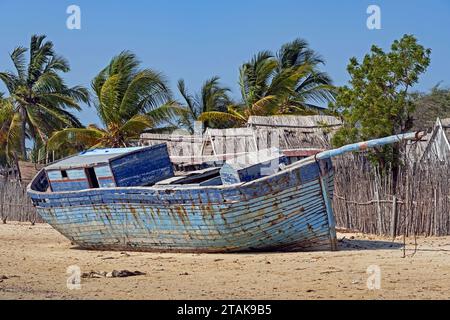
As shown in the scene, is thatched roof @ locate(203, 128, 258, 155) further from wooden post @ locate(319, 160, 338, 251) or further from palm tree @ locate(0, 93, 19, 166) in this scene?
palm tree @ locate(0, 93, 19, 166)

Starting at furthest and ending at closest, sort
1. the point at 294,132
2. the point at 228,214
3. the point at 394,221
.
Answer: the point at 294,132 < the point at 394,221 < the point at 228,214

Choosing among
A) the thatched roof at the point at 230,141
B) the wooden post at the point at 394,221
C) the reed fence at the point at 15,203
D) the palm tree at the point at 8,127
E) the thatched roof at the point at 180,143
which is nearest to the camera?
the wooden post at the point at 394,221

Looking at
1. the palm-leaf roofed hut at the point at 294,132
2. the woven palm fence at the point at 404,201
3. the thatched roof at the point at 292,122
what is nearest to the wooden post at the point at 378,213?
the woven palm fence at the point at 404,201

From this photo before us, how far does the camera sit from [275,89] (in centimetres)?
2530

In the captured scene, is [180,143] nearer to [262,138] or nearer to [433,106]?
[262,138]

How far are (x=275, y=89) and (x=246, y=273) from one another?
15.6m

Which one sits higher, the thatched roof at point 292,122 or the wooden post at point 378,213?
the thatched roof at point 292,122

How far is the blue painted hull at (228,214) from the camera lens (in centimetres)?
1167

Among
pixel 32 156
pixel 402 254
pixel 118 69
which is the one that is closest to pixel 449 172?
pixel 402 254

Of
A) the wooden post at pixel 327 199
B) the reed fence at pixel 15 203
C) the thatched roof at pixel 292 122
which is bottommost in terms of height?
the reed fence at pixel 15 203

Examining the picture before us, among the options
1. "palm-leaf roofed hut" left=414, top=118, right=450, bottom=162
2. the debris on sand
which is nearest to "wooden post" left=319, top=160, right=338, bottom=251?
the debris on sand

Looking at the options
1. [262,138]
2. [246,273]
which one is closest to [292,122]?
[262,138]

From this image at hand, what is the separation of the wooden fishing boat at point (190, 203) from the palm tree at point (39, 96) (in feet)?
42.6

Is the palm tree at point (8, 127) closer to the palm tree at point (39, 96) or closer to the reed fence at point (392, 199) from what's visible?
the palm tree at point (39, 96)
